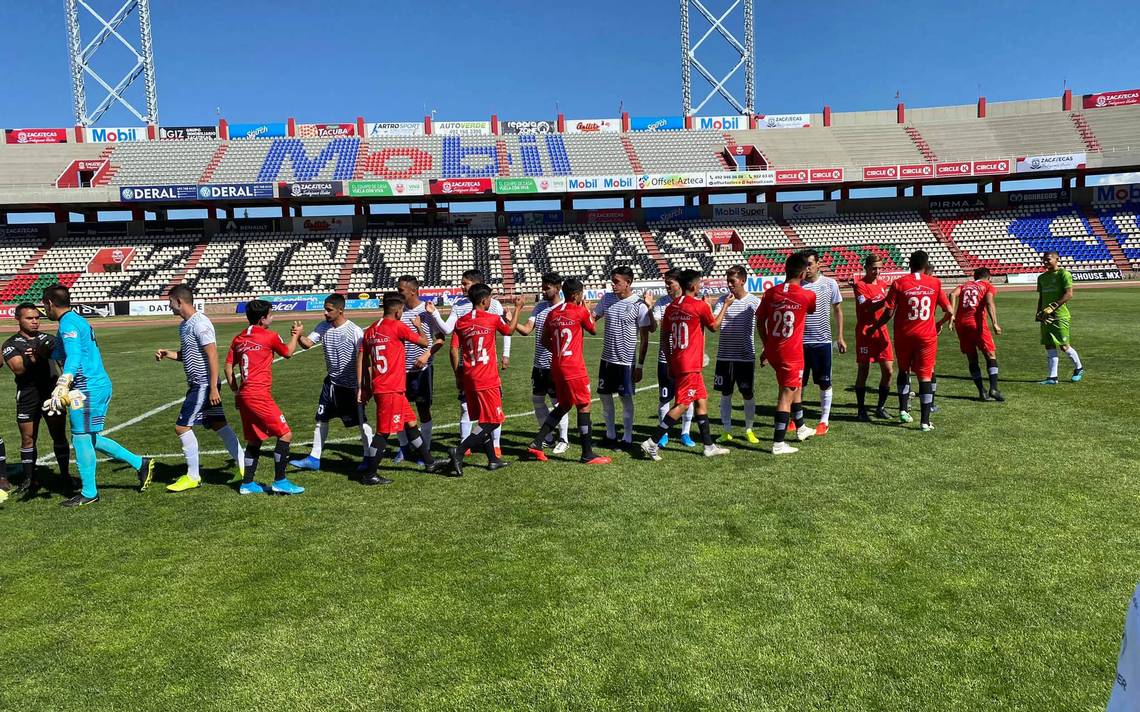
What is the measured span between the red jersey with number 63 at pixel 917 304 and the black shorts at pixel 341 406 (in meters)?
7.00

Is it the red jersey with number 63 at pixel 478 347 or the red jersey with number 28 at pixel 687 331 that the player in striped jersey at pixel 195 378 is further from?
the red jersey with number 28 at pixel 687 331

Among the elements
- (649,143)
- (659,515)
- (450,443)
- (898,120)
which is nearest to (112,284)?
(649,143)

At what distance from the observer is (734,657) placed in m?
3.62

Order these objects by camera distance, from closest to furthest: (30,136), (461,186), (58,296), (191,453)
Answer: (58,296) < (191,453) < (461,186) < (30,136)

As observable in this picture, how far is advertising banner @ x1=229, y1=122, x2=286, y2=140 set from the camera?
5722cm

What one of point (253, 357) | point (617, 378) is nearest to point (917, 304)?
point (617, 378)

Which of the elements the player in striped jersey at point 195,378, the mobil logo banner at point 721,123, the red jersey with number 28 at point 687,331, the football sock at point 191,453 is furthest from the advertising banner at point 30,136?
the red jersey with number 28 at point 687,331

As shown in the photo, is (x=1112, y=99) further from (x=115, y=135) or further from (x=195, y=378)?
(x=115, y=135)

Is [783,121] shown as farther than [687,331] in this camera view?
Yes

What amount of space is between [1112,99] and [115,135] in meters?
83.4

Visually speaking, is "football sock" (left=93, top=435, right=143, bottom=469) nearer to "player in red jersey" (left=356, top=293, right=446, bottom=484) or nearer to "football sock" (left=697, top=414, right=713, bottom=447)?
"player in red jersey" (left=356, top=293, right=446, bottom=484)

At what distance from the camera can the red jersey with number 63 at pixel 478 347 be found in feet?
24.2

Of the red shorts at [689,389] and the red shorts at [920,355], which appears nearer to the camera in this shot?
the red shorts at [689,389]

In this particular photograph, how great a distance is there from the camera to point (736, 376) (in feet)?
28.1
